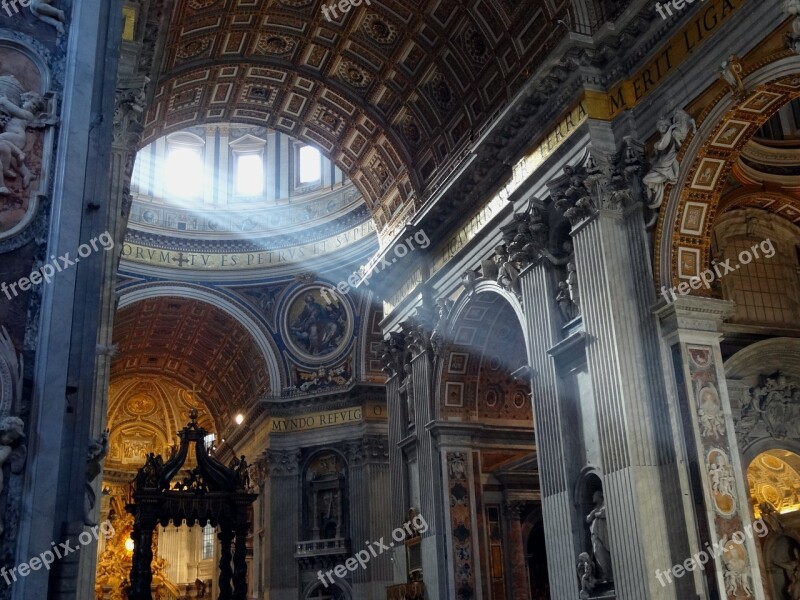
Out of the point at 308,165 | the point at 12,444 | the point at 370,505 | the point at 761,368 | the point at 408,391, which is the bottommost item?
the point at 12,444

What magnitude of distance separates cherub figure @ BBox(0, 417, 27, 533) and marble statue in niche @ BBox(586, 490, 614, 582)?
6.68 meters

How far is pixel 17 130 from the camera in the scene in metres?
6.38

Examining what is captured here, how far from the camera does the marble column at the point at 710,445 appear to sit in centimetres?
907

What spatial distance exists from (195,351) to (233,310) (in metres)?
4.08

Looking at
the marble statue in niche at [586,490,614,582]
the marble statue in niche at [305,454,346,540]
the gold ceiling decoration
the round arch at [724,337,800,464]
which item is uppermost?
the marble statue in niche at [305,454,346,540]

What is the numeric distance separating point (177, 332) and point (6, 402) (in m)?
23.5

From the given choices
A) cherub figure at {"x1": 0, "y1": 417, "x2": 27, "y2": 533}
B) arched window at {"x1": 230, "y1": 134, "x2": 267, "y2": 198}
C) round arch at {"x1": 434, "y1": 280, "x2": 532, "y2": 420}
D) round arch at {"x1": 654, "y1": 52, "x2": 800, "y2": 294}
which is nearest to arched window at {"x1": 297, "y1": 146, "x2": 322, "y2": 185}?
arched window at {"x1": 230, "y1": 134, "x2": 267, "y2": 198}

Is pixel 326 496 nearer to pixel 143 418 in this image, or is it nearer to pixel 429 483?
pixel 429 483

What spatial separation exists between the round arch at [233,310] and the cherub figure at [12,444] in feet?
66.3

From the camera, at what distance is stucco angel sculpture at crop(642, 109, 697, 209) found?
1009 cm

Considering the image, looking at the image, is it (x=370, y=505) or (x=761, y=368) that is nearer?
(x=761, y=368)

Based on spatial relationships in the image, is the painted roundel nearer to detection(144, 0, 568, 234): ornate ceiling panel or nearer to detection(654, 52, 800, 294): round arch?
detection(144, 0, 568, 234): ornate ceiling panel

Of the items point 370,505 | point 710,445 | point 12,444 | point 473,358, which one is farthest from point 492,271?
point 370,505

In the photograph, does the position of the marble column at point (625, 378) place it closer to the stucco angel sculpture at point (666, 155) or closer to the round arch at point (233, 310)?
the stucco angel sculpture at point (666, 155)
